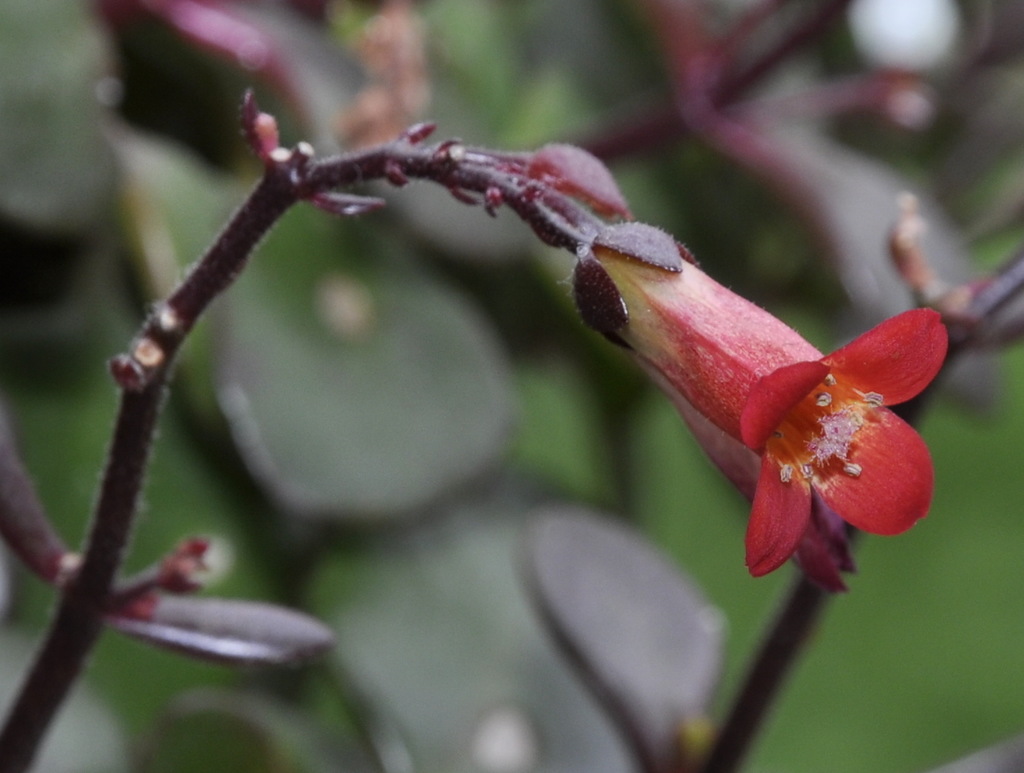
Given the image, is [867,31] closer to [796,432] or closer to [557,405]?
[557,405]

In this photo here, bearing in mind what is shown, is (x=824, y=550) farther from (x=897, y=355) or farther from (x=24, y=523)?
(x=24, y=523)

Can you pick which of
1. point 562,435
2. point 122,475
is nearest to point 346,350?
point 122,475

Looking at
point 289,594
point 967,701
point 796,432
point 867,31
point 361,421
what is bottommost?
point 967,701

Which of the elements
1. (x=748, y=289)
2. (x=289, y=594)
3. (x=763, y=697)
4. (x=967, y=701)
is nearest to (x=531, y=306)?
(x=748, y=289)

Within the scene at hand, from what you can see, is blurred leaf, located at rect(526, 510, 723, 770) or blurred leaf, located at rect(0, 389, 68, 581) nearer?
blurred leaf, located at rect(0, 389, 68, 581)

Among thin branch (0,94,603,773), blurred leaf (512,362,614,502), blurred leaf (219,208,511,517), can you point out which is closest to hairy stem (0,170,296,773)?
thin branch (0,94,603,773)

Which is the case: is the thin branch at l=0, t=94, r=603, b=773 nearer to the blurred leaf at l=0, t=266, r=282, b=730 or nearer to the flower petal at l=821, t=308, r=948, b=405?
the flower petal at l=821, t=308, r=948, b=405
